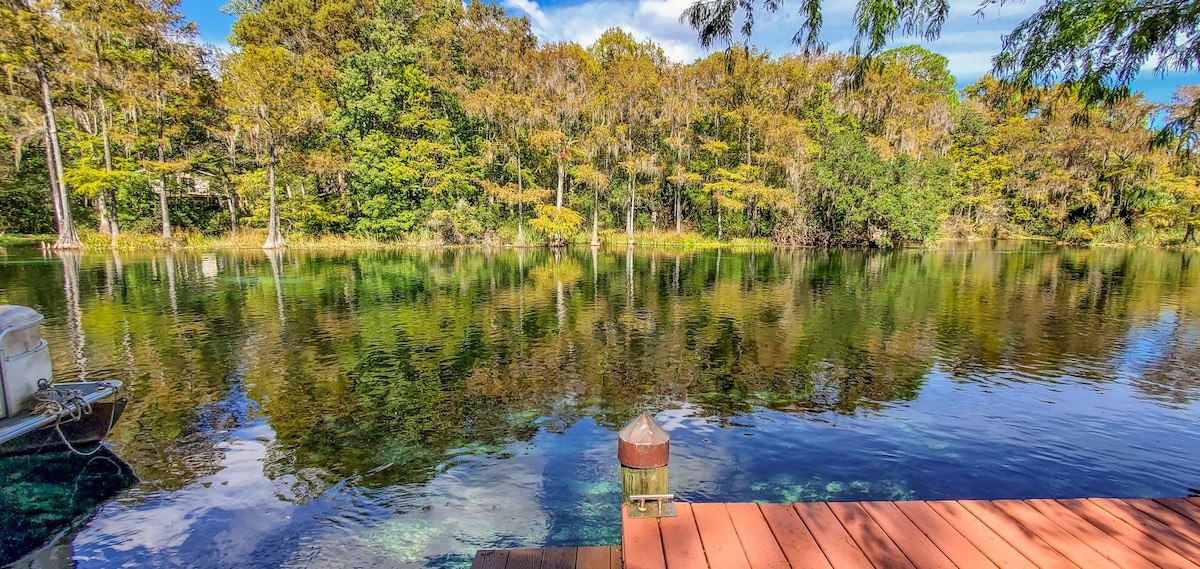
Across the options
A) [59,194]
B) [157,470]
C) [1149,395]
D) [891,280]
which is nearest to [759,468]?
[157,470]

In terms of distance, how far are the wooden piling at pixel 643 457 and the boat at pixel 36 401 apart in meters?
6.72

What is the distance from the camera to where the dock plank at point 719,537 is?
143 inches

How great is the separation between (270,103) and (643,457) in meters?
44.7

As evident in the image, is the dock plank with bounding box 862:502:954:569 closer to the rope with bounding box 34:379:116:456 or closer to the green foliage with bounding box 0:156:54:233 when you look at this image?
the rope with bounding box 34:379:116:456

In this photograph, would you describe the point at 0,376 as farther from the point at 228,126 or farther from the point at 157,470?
the point at 228,126

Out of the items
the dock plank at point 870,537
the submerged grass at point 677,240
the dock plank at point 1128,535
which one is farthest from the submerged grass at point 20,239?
the dock plank at point 1128,535

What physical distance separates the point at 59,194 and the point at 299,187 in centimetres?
1480

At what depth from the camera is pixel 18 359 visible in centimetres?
621

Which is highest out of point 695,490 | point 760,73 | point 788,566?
point 760,73

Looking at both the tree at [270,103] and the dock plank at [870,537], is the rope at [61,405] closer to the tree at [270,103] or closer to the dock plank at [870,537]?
the dock plank at [870,537]

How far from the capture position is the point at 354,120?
43281mm

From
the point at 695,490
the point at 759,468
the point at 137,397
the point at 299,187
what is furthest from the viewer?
the point at 299,187

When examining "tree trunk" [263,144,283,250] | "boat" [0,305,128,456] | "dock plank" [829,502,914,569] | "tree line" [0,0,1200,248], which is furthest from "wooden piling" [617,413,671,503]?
"tree trunk" [263,144,283,250]

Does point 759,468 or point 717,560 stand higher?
point 717,560
